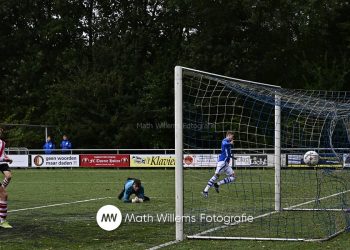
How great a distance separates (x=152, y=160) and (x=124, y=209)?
69.2 ft

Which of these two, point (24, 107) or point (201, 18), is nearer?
point (201, 18)

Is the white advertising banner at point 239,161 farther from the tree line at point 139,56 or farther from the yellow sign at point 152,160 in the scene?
the tree line at point 139,56

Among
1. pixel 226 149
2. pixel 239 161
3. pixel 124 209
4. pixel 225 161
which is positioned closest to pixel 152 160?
pixel 239 161

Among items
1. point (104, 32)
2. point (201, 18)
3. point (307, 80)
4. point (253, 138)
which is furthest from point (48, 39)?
point (253, 138)

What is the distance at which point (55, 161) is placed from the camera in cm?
3847

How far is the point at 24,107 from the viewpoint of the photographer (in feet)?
162

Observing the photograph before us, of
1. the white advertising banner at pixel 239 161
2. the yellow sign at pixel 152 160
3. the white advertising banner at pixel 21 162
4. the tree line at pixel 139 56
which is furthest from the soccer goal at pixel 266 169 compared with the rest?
the tree line at pixel 139 56

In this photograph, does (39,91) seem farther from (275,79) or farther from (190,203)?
(190,203)

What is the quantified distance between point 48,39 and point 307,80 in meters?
19.5

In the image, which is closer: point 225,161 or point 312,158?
point 312,158

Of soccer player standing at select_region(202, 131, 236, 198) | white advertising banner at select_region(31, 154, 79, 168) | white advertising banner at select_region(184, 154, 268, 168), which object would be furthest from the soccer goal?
white advertising banner at select_region(31, 154, 79, 168)

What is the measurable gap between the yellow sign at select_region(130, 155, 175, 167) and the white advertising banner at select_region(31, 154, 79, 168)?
361 cm

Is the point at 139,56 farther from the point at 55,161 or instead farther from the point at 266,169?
the point at 266,169

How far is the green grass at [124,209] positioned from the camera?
34.2 feet
